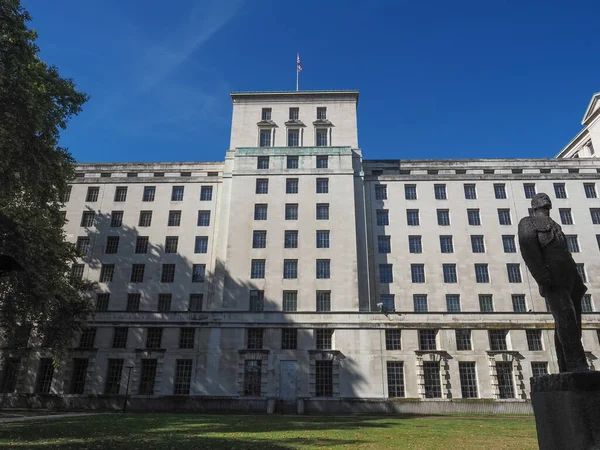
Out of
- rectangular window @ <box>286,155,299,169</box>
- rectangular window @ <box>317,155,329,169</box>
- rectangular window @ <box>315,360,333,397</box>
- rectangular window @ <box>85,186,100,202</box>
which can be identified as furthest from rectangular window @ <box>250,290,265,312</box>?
rectangular window @ <box>85,186,100,202</box>

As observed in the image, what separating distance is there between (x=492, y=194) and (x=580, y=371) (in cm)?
4825

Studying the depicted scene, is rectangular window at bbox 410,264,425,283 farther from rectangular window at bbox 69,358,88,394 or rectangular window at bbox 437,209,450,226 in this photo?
rectangular window at bbox 69,358,88,394

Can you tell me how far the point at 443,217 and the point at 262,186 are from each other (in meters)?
22.1

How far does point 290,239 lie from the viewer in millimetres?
47438

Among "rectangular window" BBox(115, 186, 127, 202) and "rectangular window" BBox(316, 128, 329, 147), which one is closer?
"rectangular window" BBox(115, 186, 127, 202)

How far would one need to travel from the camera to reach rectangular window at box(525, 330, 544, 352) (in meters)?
41.7

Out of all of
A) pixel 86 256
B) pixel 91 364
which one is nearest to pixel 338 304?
pixel 91 364

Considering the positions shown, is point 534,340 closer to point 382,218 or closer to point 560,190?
point 560,190

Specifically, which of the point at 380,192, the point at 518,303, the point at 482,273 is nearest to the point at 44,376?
the point at 380,192

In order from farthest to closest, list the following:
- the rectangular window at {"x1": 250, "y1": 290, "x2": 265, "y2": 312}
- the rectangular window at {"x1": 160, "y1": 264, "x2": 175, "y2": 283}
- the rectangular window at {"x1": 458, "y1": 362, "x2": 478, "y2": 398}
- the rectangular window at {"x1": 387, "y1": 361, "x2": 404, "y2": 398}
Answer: the rectangular window at {"x1": 160, "y1": 264, "x2": 175, "y2": 283} < the rectangular window at {"x1": 250, "y1": 290, "x2": 265, "y2": 312} < the rectangular window at {"x1": 387, "y1": 361, "x2": 404, "y2": 398} < the rectangular window at {"x1": 458, "y1": 362, "x2": 478, "y2": 398}

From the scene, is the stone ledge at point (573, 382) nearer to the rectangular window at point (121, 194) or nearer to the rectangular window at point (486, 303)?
the rectangular window at point (486, 303)

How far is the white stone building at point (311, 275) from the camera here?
41.0 metres

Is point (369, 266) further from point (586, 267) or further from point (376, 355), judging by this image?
point (586, 267)

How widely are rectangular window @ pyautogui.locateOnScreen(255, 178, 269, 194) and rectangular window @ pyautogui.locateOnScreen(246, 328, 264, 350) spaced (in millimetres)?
16407
